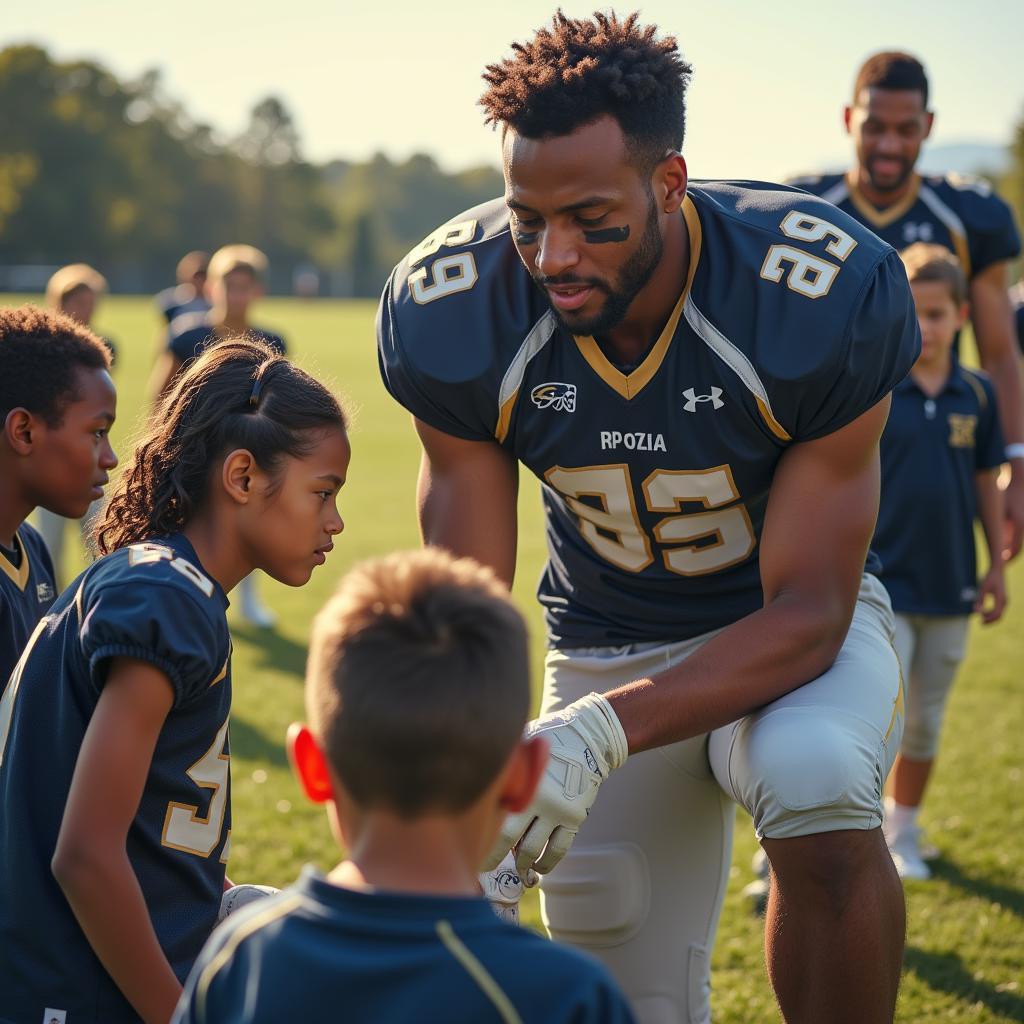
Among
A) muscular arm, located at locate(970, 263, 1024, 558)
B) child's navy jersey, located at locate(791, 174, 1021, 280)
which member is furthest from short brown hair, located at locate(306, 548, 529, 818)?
muscular arm, located at locate(970, 263, 1024, 558)

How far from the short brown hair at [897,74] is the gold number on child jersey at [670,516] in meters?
2.62

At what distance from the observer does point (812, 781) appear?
2602 mm

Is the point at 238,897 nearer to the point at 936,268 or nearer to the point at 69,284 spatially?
the point at 936,268

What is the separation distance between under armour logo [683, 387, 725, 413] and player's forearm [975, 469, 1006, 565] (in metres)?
2.52

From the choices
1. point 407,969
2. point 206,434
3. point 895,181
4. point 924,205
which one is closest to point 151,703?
point 206,434

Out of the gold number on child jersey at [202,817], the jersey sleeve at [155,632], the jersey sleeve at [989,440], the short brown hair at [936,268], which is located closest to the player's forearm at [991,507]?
the jersey sleeve at [989,440]

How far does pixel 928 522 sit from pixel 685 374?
7.24ft

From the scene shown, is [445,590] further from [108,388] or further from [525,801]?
[108,388]

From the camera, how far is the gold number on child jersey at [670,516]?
318cm

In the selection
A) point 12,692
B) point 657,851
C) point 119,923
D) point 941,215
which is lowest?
point 657,851

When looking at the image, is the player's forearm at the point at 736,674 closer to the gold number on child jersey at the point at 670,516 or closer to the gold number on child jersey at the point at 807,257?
the gold number on child jersey at the point at 670,516

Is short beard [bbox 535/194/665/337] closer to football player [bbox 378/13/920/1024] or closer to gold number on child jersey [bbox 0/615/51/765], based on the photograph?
football player [bbox 378/13/920/1024]

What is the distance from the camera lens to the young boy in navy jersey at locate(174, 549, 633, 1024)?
150 centimetres

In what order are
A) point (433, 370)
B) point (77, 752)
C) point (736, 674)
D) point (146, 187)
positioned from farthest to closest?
point (146, 187), point (433, 370), point (736, 674), point (77, 752)
